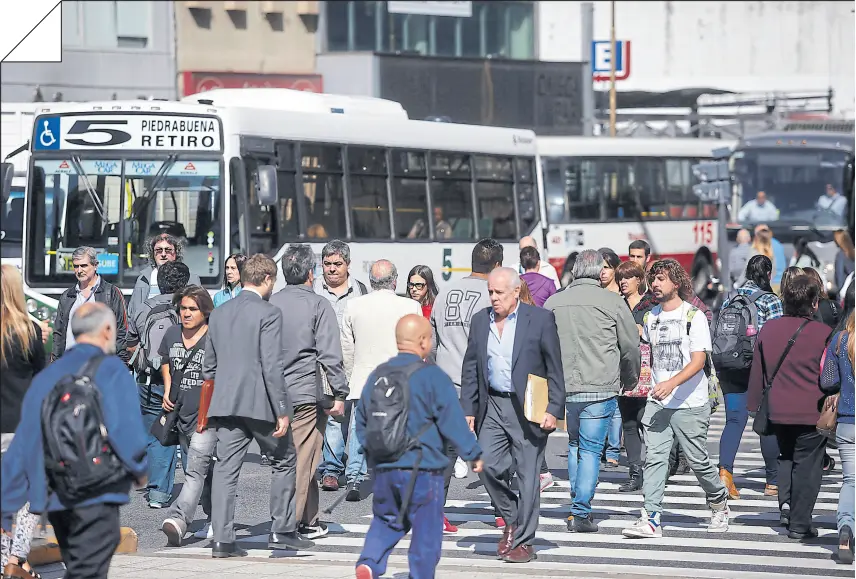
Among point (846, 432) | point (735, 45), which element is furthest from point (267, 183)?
point (735, 45)

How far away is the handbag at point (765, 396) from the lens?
1038 cm

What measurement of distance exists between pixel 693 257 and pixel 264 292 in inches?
944

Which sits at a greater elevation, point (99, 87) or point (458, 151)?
point (99, 87)

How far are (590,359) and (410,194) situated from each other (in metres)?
11.8

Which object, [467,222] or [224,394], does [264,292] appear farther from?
[467,222]

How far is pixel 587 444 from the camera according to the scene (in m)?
10.5

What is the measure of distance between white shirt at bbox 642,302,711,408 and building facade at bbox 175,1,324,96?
90.4ft

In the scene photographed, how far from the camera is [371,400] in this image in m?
7.72

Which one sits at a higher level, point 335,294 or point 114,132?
point 114,132

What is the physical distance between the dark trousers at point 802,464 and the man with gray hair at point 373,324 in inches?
105

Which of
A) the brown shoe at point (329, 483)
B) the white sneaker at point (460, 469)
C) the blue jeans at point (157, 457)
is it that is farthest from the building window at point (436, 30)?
the blue jeans at point (157, 457)

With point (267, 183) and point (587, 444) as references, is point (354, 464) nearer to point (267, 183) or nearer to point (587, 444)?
point (587, 444)

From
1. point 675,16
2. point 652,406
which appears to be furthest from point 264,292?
point 675,16

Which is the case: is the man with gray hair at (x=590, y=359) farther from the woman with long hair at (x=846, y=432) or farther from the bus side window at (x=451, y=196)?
the bus side window at (x=451, y=196)
